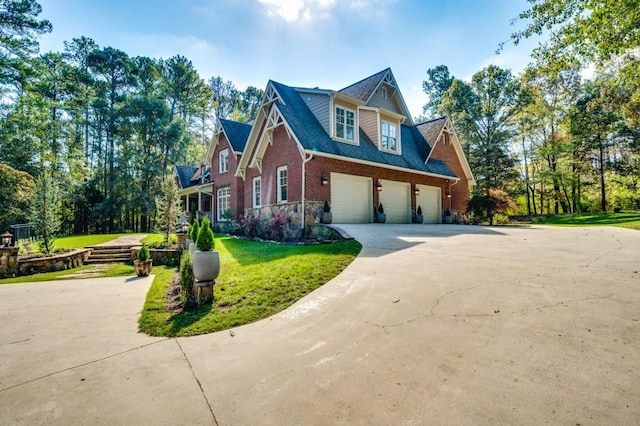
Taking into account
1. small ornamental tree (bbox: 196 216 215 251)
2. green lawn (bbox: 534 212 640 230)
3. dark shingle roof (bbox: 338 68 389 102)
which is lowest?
green lawn (bbox: 534 212 640 230)

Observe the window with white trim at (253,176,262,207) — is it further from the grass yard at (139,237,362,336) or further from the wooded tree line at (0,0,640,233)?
the wooded tree line at (0,0,640,233)

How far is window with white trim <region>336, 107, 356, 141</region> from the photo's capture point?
13.9 metres

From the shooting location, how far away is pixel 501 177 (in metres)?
24.5

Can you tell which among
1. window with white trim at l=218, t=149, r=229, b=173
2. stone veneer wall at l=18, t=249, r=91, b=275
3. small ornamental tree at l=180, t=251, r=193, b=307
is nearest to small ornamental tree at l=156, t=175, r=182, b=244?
stone veneer wall at l=18, t=249, r=91, b=275

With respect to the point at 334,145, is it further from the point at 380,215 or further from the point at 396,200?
the point at 396,200

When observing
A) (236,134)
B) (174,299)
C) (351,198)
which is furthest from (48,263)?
(236,134)

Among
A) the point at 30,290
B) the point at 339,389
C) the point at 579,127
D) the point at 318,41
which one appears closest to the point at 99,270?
the point at 30,290

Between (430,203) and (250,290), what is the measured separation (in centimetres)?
1482

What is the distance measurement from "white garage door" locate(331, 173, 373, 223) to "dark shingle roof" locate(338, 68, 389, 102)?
4.68 meters

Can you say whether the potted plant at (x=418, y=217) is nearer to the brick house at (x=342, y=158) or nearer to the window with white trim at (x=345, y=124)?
the brick house at (x=342, y=158)

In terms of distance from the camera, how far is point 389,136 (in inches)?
619

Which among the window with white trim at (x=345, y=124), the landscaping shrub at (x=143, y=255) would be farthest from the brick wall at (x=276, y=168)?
the landscaping shrub at (x=143, y=255)

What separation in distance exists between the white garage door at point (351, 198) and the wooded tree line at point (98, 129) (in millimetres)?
17505

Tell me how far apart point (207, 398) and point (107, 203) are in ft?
89.7
